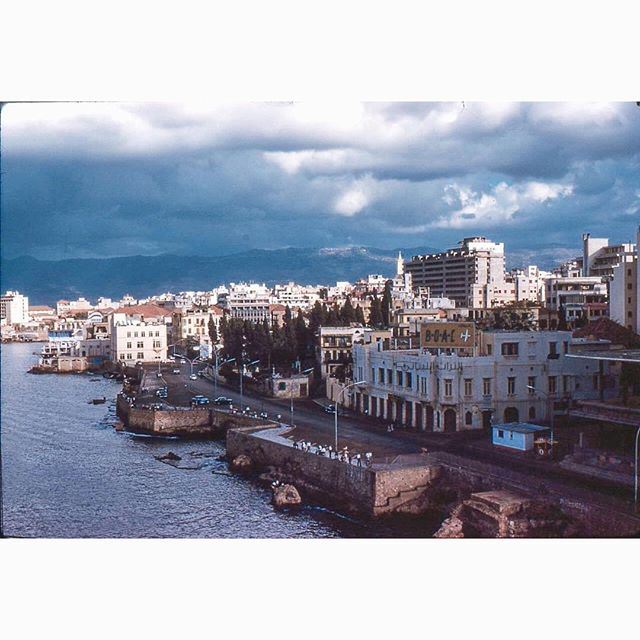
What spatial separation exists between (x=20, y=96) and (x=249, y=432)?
727 cm

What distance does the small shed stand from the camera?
387 inches

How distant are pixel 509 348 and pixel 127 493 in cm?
533

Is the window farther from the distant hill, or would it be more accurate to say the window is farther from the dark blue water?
the dark blue water

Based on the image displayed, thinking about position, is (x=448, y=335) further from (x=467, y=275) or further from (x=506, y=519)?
(x=467, y=275)

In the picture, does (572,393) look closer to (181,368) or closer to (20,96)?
(20,96)

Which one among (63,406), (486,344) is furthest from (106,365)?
(486,344)

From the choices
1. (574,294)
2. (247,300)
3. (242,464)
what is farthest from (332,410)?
(247,300)

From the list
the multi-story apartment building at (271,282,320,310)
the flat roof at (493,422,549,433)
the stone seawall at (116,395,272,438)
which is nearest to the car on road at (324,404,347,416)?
the stone seawall at (116,395,272,438)

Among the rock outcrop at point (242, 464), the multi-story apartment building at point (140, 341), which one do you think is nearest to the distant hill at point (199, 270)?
the rock outcrop at point (242, 464)

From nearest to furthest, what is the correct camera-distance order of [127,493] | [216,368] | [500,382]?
[127,493]
[500,382]
[216,368]

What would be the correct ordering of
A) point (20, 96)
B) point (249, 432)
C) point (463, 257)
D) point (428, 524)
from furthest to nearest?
point (463, 257) → point (249, 432) → point (428, 524) → point (20, 96)

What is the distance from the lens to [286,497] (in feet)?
33.2

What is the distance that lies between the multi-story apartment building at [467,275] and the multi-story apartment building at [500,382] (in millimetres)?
3714

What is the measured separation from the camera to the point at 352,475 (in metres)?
9.83
